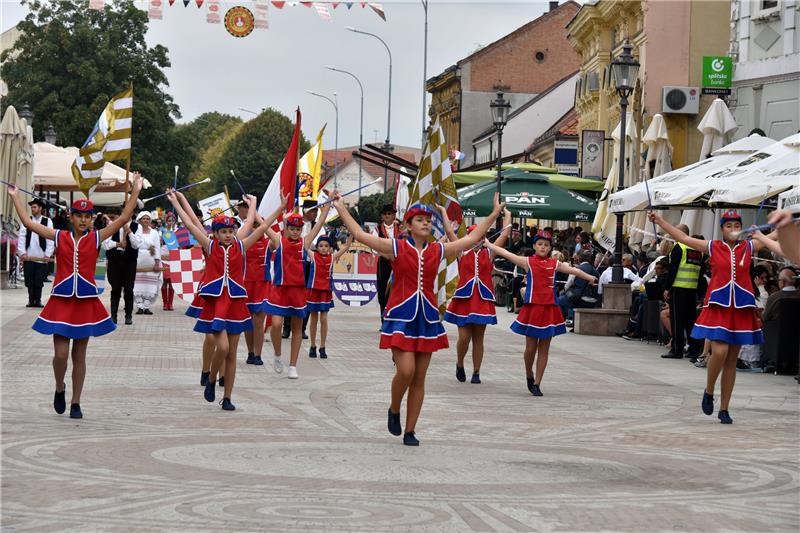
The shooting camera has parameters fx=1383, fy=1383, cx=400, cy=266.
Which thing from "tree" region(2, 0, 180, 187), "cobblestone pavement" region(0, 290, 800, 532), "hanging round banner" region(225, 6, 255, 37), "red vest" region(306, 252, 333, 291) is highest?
"tree" region(2, 0, 180, 187)

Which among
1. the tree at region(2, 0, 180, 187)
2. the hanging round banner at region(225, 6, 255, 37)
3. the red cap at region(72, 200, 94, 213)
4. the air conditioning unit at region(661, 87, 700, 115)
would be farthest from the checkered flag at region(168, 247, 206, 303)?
the tree at region(2, 0, 180, 187)

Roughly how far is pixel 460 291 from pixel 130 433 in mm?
5721

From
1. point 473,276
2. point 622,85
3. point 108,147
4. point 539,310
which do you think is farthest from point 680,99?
point 539,310

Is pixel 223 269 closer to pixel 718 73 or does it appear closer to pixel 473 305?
pixel 473 305

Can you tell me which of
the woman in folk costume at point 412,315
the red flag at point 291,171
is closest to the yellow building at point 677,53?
the red flag at point 291,171

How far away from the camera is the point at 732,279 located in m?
12.4

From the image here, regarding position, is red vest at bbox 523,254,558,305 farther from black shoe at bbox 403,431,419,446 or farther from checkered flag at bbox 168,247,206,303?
checkered flag at bbox 168,247,206,303

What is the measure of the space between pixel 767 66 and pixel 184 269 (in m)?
13.3

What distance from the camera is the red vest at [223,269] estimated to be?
12180 millimetres

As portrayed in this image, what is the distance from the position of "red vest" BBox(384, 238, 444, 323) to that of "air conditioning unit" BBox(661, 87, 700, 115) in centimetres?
2520

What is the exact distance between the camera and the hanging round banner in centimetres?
2342

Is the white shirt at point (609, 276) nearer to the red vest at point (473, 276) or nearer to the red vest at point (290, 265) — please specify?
the red vest at point (473, 276)

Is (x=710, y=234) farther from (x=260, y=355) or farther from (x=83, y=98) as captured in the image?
(x=83, y=98)

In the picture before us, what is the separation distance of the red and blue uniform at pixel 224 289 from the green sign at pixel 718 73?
20.3 metres
